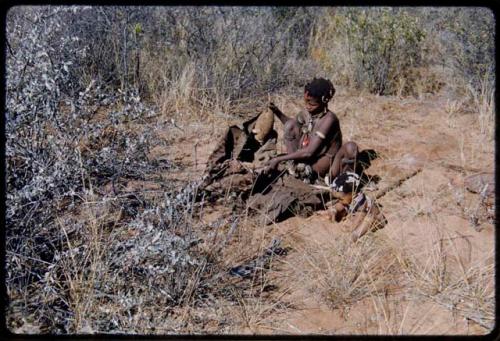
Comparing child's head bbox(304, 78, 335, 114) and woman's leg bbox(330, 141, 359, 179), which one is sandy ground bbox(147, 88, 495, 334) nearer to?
woman's leg bbox(330, 141, 359, 179)

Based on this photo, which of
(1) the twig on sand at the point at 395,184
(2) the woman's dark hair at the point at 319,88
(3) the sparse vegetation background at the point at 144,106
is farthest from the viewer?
(1) the twig on sand at the point at 395,184

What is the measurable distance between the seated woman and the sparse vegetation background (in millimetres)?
786

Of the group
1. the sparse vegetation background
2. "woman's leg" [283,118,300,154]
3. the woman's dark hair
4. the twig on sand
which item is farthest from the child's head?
the sparse vegetation background

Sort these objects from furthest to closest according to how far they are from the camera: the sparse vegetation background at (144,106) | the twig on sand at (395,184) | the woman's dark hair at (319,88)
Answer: the twig on sand at (395,184)
the woman's dark hair at (319,88)
the sparse vegetation background at (144,106)

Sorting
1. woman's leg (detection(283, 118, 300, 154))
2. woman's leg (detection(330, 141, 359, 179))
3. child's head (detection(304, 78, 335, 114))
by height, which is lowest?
woman's leg (detection(330, 141, 359, 179))

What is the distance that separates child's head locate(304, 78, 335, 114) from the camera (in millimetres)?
3969

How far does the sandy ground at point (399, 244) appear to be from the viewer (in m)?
2.78

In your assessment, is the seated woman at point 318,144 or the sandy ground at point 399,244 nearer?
the sandy ground at point 399,244

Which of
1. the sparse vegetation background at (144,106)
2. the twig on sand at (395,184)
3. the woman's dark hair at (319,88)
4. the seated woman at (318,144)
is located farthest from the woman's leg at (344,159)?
the sparse vegetation background at (144,106)

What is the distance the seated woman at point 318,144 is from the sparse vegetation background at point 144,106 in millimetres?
786

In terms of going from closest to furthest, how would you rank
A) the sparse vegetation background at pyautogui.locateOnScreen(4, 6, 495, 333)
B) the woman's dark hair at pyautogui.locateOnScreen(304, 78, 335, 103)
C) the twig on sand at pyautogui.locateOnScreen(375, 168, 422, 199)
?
the sparse vegetation background at pyautogui.locateOnScreen(4, 6, 495, 333)
the woman's dark hair at pyautogui.locateOnScreen(304, 78, 335, 103)
the twig on sand at pyautogui.locateOnScreen(375, 168, 422, 199)

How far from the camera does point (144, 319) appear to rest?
2.64 m

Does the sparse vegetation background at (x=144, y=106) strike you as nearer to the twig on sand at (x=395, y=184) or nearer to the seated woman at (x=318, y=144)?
the seated woman at (x=318, y=144)

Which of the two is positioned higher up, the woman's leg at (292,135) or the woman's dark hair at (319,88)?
the woman's dark hair at (319,88)
